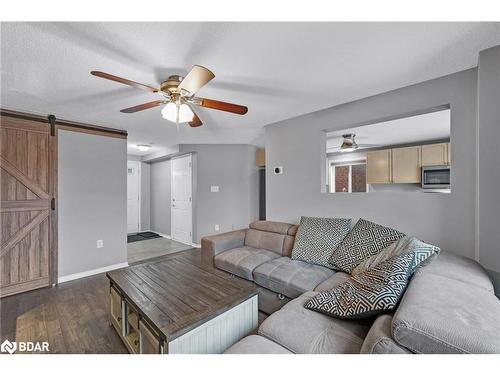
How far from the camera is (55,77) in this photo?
5.95ft

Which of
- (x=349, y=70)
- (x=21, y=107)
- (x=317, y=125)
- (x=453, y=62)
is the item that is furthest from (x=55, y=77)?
(x=453, y=62)

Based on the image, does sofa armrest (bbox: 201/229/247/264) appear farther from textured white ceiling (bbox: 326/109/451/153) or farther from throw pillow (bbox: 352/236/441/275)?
textured white ceiling (bbox: 326/109/451/153)

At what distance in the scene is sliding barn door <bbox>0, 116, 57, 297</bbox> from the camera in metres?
2.49

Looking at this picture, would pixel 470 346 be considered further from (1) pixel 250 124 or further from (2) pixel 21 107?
(2) pixel 21 107

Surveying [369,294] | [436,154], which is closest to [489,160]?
[369,294]

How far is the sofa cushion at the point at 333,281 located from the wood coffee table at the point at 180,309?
21.7 inches

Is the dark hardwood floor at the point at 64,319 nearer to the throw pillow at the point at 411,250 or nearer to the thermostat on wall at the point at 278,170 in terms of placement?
the throw pillow at the point at 411,250

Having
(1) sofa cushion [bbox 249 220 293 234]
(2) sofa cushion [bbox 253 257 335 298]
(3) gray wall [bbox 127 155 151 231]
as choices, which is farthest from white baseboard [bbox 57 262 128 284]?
(3) gray wall [bbox 127 155 151 231]

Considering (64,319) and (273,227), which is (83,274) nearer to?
(64,319)

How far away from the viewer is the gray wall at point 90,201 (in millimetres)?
2926

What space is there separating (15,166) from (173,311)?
2.83 meters

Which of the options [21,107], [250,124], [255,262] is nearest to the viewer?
[255,262]

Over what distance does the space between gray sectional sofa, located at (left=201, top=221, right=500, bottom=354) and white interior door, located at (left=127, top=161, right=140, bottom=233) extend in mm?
5143

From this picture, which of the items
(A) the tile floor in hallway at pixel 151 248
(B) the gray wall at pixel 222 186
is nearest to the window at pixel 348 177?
(B) the gray wall at pixel 222 186
